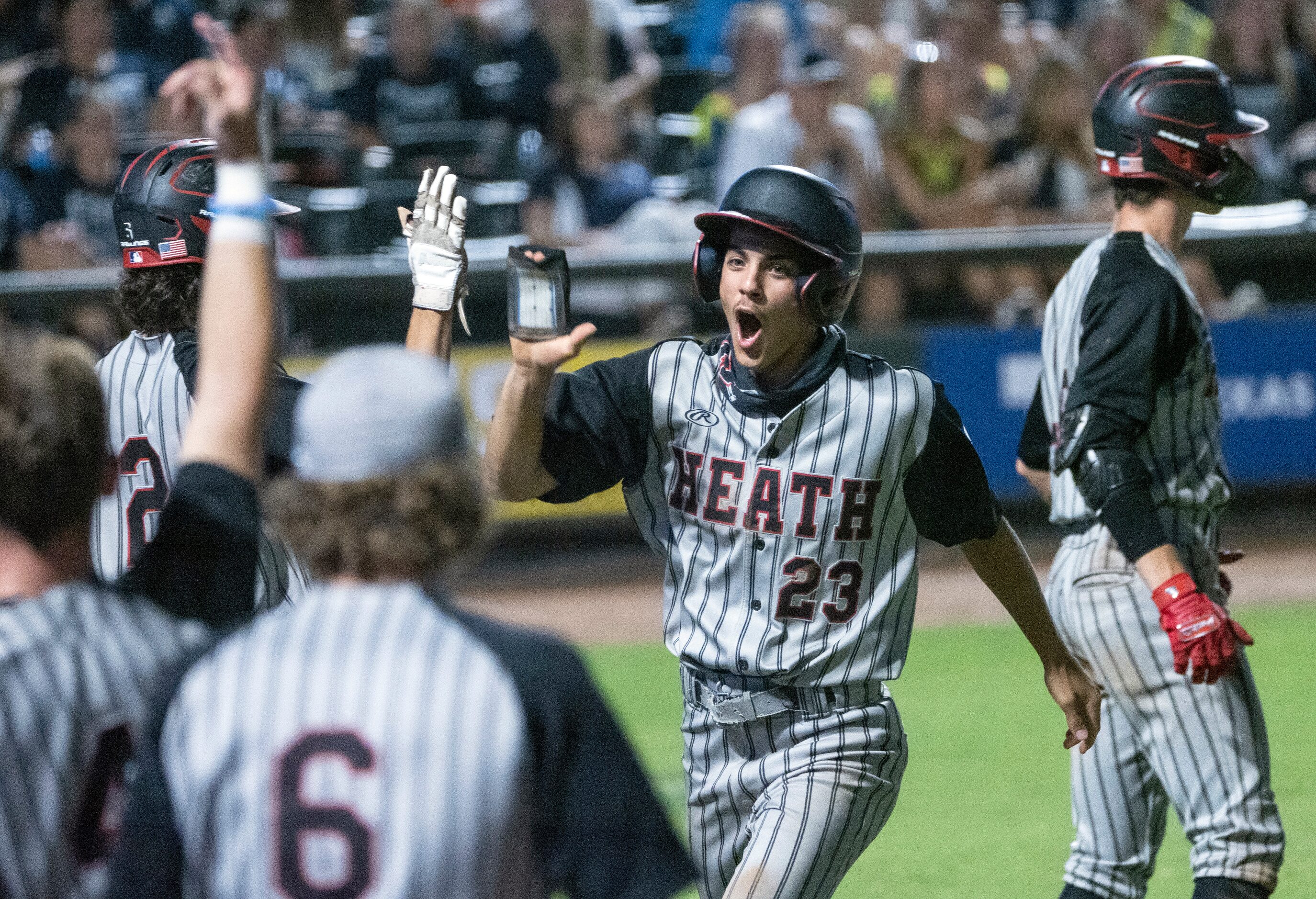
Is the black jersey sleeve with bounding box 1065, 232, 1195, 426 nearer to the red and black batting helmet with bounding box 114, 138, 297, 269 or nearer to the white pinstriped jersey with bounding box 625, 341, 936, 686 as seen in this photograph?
the white pinstriped jersey with bounding box 625, 341, 936, 686

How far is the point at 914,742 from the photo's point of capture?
6383 mm

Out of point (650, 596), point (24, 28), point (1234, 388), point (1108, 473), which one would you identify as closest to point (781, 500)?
point (1108, 473)

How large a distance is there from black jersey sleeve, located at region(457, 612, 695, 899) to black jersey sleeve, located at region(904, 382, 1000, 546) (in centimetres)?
153

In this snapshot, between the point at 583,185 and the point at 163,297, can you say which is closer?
the point at 163,297

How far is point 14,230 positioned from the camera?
966cm

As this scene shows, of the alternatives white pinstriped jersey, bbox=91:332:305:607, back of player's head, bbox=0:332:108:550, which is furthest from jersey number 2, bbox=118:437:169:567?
back of player's head, bbox=0:332:108:550

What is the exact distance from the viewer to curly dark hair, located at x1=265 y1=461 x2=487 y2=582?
1.90 metres

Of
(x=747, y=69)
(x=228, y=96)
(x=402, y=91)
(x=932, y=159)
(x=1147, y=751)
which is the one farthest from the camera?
(x=402, y=91)

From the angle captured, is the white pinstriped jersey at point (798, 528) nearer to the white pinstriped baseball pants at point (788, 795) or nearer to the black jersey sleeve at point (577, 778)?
the white pinstriped baseball pants at point (788, 795)

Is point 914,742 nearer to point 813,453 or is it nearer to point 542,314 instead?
point 813,453

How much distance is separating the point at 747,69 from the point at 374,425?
29.4 feet

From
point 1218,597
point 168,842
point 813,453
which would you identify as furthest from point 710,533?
point 168,842

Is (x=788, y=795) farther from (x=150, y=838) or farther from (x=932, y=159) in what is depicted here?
(x=932, y=159)

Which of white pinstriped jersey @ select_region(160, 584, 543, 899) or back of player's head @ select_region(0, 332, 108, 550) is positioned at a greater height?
back of player's head @ select_region(0, 332, 108, 550)
